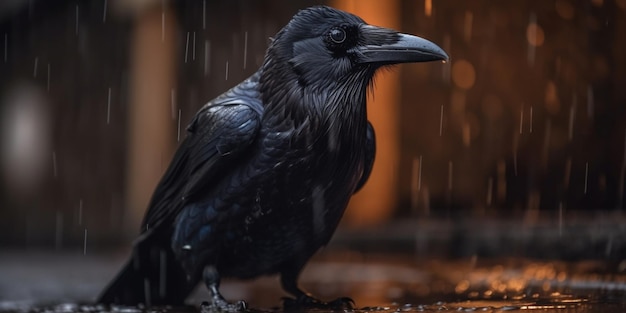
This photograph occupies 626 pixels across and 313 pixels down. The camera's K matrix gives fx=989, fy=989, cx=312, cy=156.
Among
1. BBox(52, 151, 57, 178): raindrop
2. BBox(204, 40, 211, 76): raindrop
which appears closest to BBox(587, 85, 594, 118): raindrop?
BBox(204, 40, 211, 76): raindrop

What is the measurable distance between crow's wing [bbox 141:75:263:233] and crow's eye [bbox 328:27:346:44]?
0.93ft

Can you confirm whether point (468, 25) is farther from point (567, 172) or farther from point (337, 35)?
point (337, 35)

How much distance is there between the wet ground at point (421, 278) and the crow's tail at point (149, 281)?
9 centimetres

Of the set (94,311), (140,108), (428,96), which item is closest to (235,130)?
(94,311)

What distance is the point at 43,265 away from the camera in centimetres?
718

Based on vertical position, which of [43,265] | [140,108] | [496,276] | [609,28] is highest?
[609,28]

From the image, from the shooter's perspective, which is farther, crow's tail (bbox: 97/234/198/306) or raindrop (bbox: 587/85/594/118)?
raindrop (bbox: 587/85/594/118)

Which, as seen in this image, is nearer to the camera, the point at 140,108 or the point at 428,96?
the point at 428,96

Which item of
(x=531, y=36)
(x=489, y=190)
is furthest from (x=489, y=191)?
(x=531, y=36)

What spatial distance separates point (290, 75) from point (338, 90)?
14 centimetres

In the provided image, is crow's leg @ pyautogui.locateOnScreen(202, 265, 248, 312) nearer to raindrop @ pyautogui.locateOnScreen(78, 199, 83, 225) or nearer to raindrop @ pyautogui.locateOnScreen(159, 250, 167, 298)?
raindrop @ pyautogui.locateOnScreen(159, 250, 167, 298)

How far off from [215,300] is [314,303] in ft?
1.11

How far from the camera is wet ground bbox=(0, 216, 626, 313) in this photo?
2.95 metres

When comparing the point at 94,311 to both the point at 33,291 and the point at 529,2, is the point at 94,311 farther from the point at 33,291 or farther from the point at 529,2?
the point at 529,2
